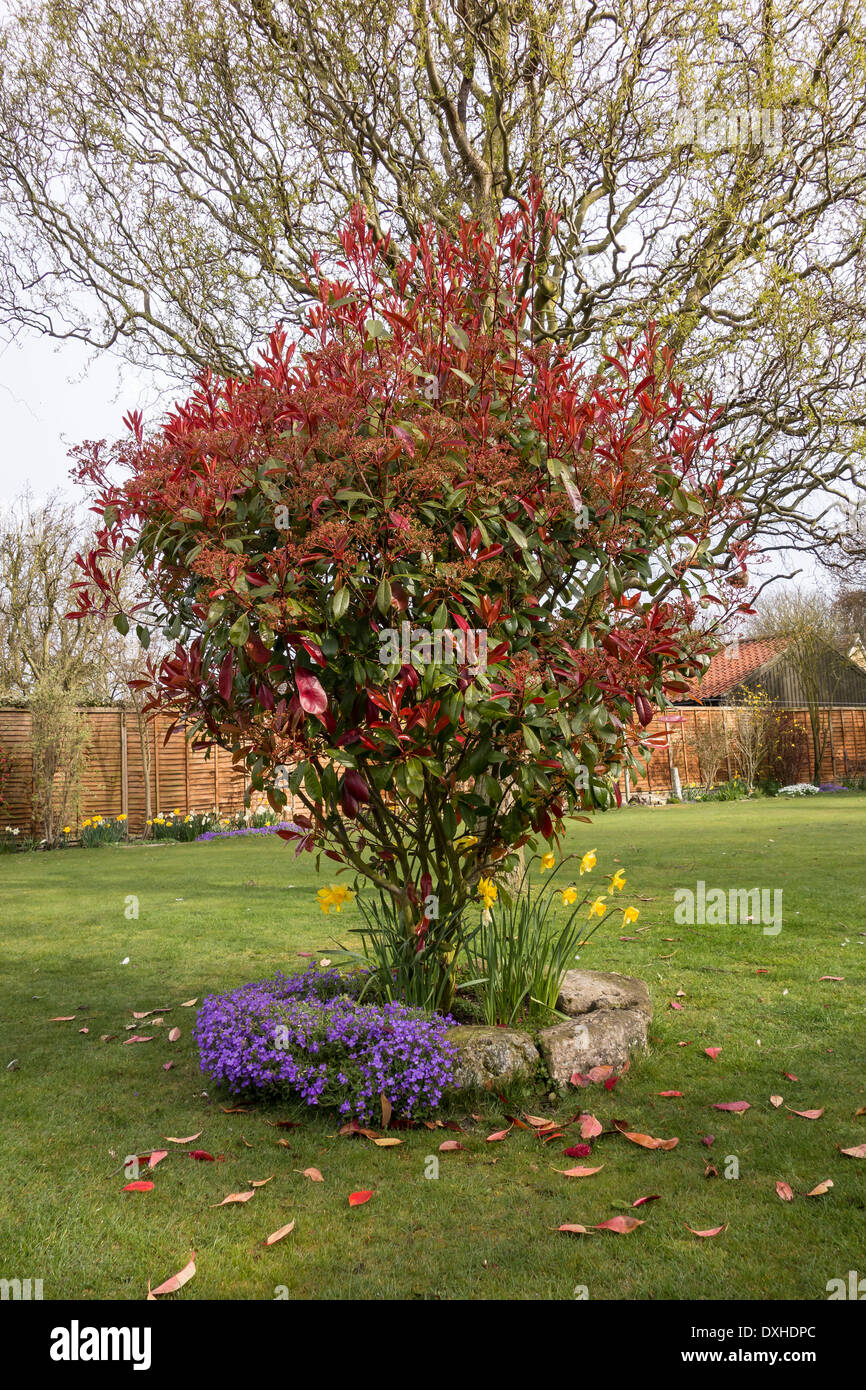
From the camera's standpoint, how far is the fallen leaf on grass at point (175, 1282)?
248 centimetres

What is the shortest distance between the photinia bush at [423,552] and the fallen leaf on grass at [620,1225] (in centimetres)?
142

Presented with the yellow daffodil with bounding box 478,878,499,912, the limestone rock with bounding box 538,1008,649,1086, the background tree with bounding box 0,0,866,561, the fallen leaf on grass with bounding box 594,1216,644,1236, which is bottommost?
the fallen leaf on grass with bounding box 594,1216,644,1236

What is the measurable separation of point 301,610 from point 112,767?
15.1 metres

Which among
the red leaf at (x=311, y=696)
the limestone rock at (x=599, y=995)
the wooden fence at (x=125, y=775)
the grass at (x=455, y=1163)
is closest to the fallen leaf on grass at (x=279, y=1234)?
the grass at (x=455, y=1163)

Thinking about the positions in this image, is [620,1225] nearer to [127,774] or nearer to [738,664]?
[127,774]

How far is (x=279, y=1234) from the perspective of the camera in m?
2.79

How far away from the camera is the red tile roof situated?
3127 cm

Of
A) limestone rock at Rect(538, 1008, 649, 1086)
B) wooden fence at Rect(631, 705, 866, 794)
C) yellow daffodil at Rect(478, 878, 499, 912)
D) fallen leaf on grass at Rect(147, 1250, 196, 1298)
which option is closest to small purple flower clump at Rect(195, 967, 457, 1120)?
limestone rock at Rect(538, 1008, 649, 1086)

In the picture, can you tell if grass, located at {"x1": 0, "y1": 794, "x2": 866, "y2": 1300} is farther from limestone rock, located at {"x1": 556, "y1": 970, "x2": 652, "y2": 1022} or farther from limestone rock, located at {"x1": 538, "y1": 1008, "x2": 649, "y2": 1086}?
limestone rock, located at {"x1": 556, "y1": 970, "x2": 652, "y2": 1022}

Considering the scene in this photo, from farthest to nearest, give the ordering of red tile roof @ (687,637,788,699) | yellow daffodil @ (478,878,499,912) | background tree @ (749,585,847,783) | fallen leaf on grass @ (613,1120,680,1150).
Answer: red tile roof @ (687,637,788,699) → background tree @ (749,585,847,783) → yellow daffodil @ (478,878,499,912) → fallen leaf on grass @ (613,1120,680,1150)

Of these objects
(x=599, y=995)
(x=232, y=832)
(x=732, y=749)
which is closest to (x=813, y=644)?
(x=732, y=749)

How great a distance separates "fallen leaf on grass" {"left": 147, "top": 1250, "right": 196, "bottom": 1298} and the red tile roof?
30107 millimetres

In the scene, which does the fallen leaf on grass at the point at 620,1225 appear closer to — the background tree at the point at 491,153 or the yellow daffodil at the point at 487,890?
the yellow daffodil at the point at 487,890

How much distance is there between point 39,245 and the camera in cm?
921
